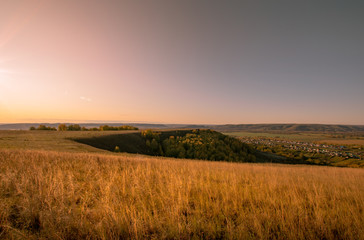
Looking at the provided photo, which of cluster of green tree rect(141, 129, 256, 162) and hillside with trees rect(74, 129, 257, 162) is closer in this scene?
hillside with trees rect(74, 129, 257, 162)

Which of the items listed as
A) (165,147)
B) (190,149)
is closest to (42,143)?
(165,147)

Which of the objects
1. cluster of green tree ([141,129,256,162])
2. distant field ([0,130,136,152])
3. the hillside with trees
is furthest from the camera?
cluster of green tree ([141,129,256,162])

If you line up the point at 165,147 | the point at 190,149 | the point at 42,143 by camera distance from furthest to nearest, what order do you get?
1. the point at 190,149
2. the point at 165,147
3. the point at 42,143

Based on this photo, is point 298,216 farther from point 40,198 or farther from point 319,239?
point 40,198

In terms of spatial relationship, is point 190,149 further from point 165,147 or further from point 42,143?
point 42,143

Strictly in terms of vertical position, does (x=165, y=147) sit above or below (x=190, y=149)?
above

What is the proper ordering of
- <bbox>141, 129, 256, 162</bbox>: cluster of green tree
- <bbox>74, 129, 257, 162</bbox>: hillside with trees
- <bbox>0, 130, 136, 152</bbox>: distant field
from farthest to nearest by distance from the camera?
<bbox>141, 129, 256, 162</bbox>: cluster of green tree < <bbox>74, 129, 257, 162</bbox>: hillside with trees < <bbox>0, 130, 136, 152</bbox>: distant field

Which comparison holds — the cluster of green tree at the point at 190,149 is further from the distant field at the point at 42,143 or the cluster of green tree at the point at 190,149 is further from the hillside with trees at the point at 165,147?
the distant field at the point at 42,143

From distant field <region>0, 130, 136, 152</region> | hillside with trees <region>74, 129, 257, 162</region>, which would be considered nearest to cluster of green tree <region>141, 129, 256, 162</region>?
hillside with trees <region>74, 129, 257, 162</region>

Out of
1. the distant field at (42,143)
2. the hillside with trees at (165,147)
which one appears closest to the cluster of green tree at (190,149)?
the hillside with trees at (165,147)

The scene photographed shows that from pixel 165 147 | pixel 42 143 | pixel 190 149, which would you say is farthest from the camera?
pixel 190 149

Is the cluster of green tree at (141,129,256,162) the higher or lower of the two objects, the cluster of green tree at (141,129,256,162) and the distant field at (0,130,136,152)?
the lower

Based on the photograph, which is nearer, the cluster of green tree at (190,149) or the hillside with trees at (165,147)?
the hillside with trees at (165,147)

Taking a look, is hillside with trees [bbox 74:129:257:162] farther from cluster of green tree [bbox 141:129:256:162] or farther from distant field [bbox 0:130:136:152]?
distant field [bbox 0:130:136:152]
